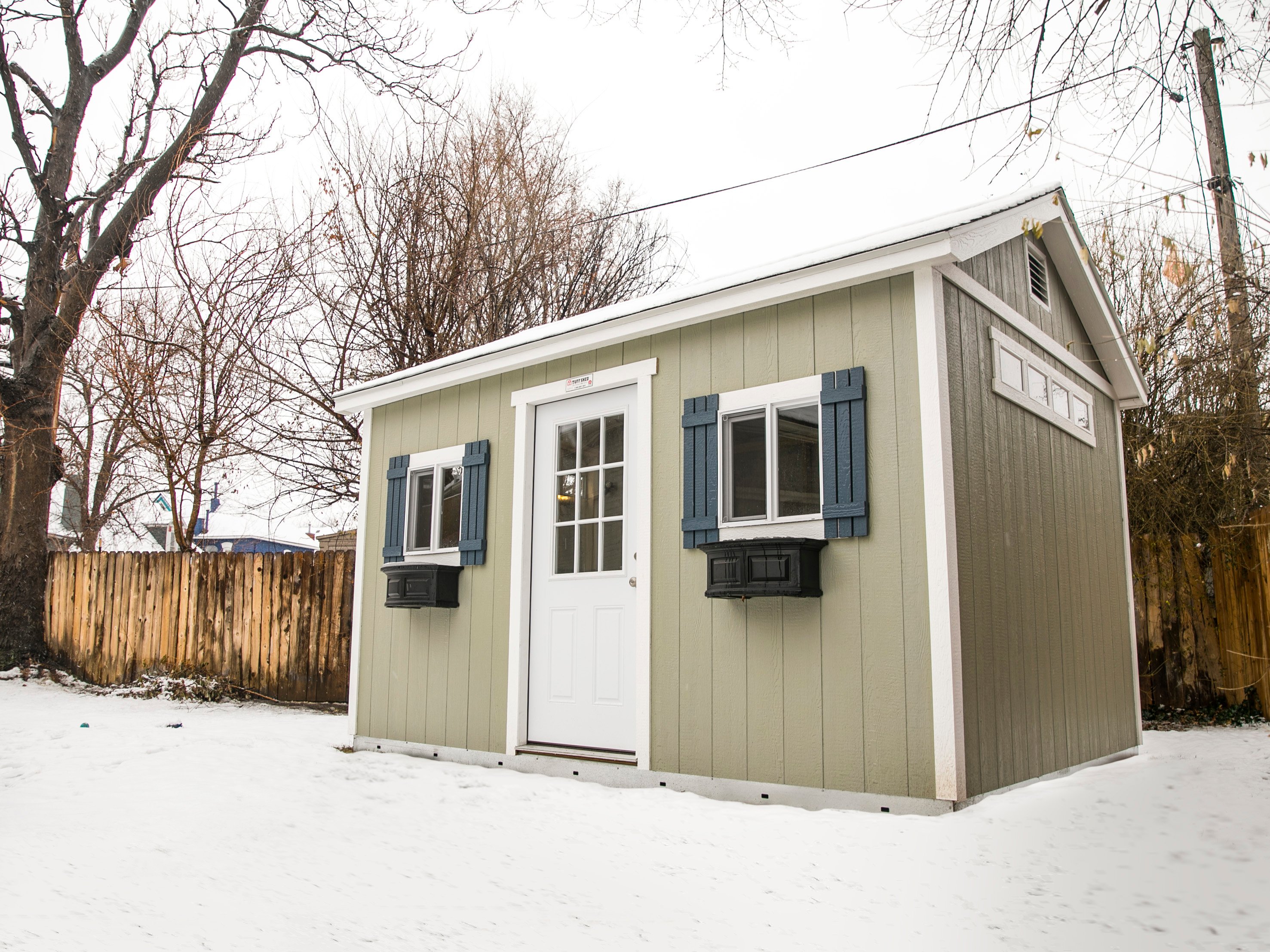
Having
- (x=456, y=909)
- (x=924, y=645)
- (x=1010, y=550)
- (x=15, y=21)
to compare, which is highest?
(x=15, y=21)

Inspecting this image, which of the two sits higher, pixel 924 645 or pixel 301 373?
pixel 301 373

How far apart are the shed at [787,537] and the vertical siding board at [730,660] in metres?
0.01

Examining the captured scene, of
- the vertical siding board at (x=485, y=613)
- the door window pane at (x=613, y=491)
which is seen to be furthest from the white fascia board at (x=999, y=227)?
the vertical siding board at (x=485, y=613)

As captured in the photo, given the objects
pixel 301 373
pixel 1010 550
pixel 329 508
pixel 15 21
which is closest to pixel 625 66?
pixel 1010 550

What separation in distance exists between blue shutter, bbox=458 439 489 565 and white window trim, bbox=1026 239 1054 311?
342 centimetres

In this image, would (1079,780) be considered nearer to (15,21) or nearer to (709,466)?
(709,466)

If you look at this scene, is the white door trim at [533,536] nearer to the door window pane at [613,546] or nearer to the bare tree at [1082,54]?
the door window pane at [613,546]

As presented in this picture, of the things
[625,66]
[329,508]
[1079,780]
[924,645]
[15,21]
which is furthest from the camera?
[329,508]

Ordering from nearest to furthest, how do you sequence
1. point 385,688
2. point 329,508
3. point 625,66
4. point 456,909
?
point 456,909 < point 625,66 < point 385,688 < point 329,508

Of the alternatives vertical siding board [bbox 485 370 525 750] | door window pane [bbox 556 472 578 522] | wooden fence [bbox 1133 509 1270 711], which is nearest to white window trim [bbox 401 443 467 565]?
vertical siding board [bbox 485 370 525 750]

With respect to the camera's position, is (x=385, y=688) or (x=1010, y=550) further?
(x=385, y=688)

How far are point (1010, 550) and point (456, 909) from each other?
309 cm

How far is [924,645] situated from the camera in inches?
151

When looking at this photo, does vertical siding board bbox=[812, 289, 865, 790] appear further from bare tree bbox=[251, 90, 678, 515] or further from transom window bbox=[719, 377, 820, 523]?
bare tree bbox=[251, 90, 678, 515]
